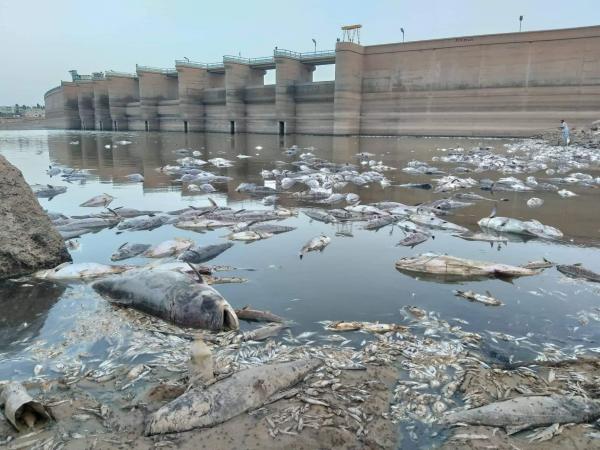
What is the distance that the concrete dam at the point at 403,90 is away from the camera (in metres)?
46.6

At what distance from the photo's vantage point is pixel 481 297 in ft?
15.7

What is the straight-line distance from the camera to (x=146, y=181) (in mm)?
13773

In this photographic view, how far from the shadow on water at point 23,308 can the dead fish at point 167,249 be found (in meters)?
1.41

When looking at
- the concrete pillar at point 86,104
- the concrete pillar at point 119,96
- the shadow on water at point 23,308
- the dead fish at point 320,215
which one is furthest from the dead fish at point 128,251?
the concrete pillar at point 86,104

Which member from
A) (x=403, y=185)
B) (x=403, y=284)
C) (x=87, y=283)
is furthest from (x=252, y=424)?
(x=403, y=185)

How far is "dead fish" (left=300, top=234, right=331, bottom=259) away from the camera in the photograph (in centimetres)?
659

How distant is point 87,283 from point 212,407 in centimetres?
318

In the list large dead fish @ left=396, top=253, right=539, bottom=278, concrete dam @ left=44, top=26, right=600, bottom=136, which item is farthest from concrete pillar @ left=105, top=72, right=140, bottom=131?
large dead fish @ left=396, top=253, right=539, bottom=278

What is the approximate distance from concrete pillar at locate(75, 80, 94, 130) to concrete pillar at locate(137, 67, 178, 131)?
66.5 feet

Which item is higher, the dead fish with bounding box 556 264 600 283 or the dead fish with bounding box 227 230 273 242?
the dead fish with bounding box 227 230 273 242

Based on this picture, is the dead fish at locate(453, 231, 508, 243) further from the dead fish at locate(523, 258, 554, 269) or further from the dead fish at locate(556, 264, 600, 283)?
the dead fish at locate(556, 264, 600, 283)

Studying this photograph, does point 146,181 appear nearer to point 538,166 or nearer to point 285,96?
point 538,166

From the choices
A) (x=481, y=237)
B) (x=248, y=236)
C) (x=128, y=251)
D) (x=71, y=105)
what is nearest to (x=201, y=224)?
(x=248, y=236)

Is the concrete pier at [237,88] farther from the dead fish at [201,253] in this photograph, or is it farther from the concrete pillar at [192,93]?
the dead fish at [201,253]
